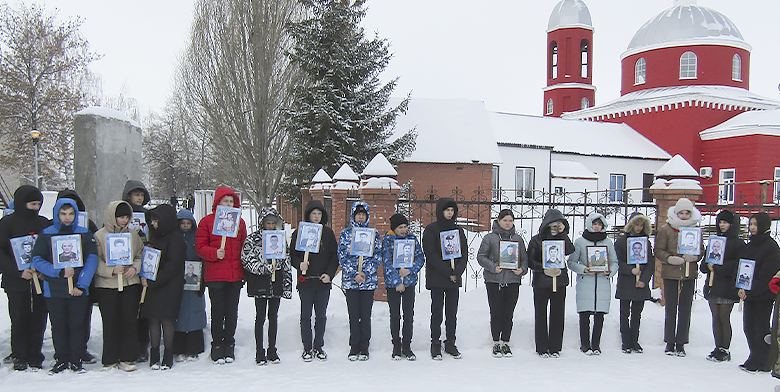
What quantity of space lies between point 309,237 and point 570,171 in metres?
22.8

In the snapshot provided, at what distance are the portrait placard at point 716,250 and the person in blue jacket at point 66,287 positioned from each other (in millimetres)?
7015

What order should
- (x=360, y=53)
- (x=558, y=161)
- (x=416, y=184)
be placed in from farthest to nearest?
(x=558, y=161), (x=416, y=184), (x=360, y=53)

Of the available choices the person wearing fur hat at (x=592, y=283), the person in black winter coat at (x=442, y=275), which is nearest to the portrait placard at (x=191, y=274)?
the person in black winter coat at (x=442, y=275)

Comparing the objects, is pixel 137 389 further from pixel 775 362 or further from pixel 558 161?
pixel 558 161

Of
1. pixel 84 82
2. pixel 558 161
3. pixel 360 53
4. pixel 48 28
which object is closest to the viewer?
pixel 360 53

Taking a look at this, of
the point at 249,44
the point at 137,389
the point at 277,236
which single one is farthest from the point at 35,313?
the point at 249,44

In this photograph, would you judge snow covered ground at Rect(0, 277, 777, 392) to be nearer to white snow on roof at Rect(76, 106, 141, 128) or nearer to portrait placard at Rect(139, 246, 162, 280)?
portrait placard at Rect(139, 246, 162, 280)

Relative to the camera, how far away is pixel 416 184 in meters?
21.3

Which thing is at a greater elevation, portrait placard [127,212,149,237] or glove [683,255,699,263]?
portrait placard [127,212,149,237]

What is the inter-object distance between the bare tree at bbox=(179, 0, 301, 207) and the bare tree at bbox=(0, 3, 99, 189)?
8807 mm

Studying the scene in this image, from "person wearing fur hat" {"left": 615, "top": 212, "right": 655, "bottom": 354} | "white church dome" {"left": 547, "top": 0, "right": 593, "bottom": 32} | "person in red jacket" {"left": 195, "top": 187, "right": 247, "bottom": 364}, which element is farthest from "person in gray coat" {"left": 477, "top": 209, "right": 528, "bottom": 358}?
"white church dome" {"left": 547, "top": 0, "right": 593, "bottom": 32}

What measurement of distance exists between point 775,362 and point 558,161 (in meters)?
22.7

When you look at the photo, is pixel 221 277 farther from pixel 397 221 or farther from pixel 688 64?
pixel 688 64

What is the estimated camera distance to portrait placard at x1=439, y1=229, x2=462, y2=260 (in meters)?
5.71
